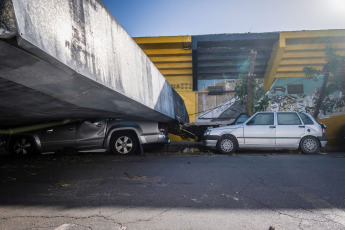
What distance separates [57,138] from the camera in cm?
724

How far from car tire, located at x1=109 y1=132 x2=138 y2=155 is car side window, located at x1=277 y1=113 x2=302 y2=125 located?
16.5ft

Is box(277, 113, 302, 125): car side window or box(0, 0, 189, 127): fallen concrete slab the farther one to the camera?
box(277, 113, 302, 125): car side window

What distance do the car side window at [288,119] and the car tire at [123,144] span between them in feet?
16.5

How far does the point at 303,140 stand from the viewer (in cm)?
788

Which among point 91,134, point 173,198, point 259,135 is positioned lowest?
point 173,198

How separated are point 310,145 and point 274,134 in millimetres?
1220

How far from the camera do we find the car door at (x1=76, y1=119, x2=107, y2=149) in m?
7.20

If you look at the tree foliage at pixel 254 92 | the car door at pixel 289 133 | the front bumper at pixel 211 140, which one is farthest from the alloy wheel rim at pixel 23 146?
the tree foliage at pixel 254 92

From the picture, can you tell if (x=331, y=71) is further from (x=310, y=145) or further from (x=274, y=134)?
(x=274, y=134)

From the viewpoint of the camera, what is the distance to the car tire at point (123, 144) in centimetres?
733

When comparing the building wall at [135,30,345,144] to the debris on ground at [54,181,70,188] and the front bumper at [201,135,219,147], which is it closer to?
the front bumper at [201,135,219,147]

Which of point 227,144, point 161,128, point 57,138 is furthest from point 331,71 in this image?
point 57,138

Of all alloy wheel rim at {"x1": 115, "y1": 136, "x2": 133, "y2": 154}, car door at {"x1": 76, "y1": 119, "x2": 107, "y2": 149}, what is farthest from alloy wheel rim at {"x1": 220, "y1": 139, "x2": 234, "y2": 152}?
car door at {"x1": 76, "y1": 119, "x2": 107, "y2": 149}

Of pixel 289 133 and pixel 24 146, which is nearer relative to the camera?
Result: pixel 24 146
